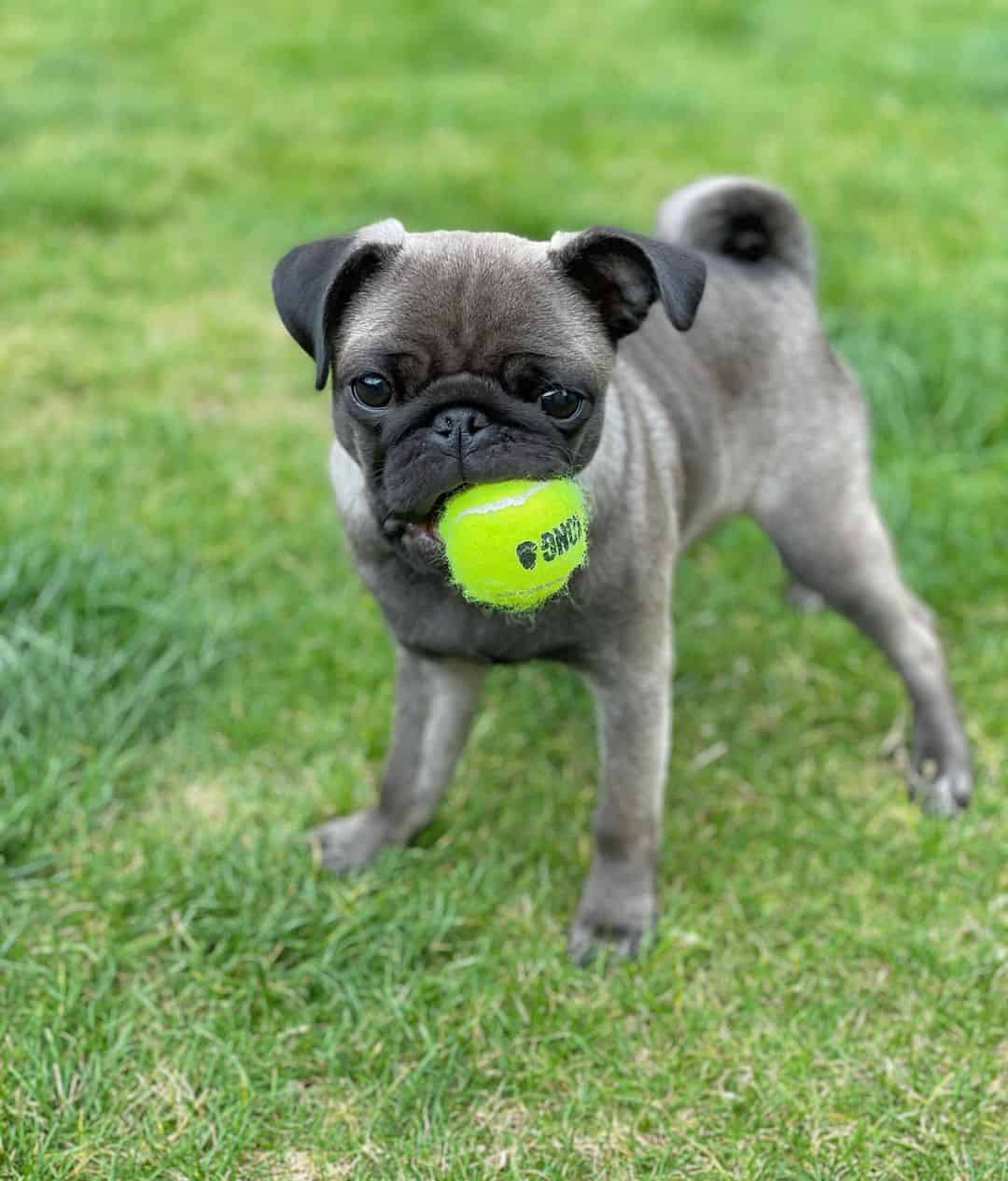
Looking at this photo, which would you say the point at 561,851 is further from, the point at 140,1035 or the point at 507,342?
the point at 507,342

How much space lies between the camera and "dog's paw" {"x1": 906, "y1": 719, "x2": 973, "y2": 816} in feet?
13.4

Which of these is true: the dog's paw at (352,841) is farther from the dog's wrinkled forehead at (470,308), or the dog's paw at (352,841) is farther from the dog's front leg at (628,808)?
the dog's wrinkled forehead at (470,308)

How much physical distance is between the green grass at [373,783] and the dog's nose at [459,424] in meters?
1.45

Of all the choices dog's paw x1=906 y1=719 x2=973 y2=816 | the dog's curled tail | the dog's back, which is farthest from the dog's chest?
the dog's curled tail

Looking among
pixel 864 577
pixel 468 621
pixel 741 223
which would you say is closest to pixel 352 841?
pixel 468 621

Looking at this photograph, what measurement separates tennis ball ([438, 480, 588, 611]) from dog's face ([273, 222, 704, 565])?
2.2 inches

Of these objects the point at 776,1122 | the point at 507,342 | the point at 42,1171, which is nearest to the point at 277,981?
the point at 42,1171

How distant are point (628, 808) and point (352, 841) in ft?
2.74

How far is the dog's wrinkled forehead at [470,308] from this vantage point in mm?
2873

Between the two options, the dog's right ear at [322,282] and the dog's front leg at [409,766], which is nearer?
the dog's right ear at [322,282]

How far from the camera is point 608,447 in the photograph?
331 cm

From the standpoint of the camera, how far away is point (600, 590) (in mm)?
3250

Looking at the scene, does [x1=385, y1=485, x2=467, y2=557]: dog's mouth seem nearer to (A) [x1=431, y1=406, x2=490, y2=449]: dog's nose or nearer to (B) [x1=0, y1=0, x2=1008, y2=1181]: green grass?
(A) [x1=431, y1=406, x2=490, y2=449]: dog's nose

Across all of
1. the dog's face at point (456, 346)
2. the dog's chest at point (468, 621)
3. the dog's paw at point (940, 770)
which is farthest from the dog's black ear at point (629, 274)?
the dog's paw at point (940, 770)
